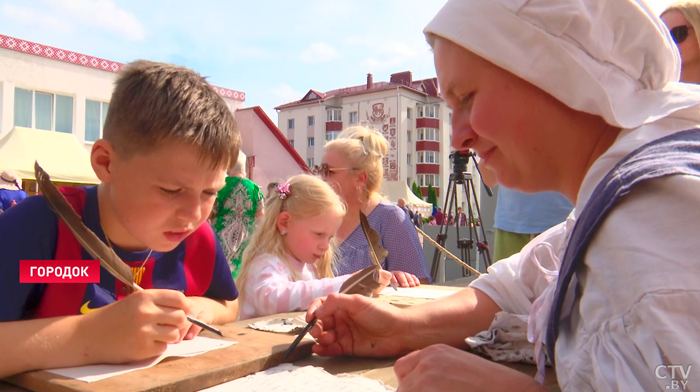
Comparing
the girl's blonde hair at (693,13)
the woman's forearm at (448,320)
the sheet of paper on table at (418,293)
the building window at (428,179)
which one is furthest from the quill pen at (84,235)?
the building window at (428,179)

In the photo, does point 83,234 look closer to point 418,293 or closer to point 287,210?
point 418,293

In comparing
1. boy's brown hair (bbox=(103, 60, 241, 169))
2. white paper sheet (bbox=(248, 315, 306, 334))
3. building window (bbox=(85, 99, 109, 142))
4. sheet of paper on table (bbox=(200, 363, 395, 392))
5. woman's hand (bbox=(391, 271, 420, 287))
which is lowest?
woman's hand (bbox=(391, 271, 420, 287))

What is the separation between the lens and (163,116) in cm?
151

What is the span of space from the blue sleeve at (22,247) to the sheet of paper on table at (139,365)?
0.31 meters

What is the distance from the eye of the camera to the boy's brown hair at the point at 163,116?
1.50 m

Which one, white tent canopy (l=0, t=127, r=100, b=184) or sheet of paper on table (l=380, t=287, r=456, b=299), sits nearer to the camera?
sheet of paper on table (l=380, t=287, r=456, b=299)

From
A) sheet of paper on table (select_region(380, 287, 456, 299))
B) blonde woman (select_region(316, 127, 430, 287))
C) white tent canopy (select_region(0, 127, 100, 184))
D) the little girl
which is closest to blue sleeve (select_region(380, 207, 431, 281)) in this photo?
blonde woman (select_region(316, 127, 430, 287))

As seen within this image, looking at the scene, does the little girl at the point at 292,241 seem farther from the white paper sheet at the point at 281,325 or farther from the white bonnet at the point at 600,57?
the white bonnet at the point at 600,57

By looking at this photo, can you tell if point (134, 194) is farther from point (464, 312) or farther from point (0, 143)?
point (0, 143)

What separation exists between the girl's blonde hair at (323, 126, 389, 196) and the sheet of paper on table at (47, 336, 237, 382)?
286cm

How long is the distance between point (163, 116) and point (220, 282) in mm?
700

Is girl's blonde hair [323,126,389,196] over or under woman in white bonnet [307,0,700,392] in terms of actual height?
over

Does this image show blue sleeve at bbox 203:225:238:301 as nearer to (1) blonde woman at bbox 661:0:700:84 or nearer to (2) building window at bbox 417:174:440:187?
(1) blonde woman at bbox 661:0:700:84

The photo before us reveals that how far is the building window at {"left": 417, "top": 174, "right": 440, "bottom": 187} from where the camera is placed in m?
44.6
